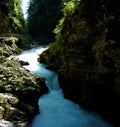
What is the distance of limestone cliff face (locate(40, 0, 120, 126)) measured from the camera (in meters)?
16.4

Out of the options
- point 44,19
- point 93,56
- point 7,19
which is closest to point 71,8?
point 93,56

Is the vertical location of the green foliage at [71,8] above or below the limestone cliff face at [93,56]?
above

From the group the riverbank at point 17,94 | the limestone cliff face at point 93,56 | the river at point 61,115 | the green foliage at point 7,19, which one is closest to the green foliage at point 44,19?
the green foliage at point 7,19

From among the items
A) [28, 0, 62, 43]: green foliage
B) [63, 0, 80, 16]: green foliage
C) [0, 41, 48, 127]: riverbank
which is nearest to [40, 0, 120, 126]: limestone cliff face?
[63, 0, 80, 16]: green foliage

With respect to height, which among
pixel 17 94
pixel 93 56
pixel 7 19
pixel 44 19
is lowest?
pixel 17 94

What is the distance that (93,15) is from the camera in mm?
18094

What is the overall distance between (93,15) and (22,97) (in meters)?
6.61

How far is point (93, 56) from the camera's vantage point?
1920cm

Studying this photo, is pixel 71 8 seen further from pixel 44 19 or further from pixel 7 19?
pixel 44 19

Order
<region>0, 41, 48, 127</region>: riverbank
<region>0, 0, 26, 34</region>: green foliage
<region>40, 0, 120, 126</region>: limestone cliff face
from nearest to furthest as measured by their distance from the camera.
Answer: <region>40, 0, 120, 126</region>: limestone cliff face
<region>0, 41, 48, 127</region>: riverbank
<region>0, 0, 26, 34</region>: green foliage

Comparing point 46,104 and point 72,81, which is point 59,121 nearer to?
point 46,104

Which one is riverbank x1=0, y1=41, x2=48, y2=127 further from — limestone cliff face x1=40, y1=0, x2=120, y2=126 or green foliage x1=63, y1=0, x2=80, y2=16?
green foliage x1=63, y1=0, x2=80, y2=16

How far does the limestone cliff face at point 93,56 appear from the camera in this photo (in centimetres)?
1644

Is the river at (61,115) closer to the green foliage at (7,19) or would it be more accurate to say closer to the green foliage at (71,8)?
the green foliage at (71,8)
